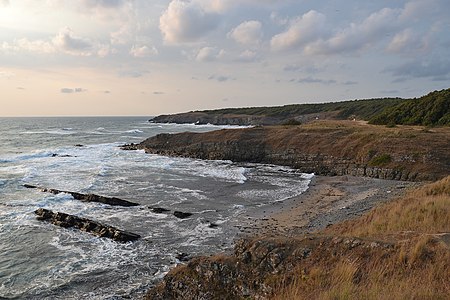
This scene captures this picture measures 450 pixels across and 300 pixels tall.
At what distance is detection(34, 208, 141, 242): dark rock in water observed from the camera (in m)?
20.3

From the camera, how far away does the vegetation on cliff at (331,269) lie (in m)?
7.81

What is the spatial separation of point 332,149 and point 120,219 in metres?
31.5

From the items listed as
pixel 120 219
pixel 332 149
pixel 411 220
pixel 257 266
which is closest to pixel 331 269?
pixel 257 266

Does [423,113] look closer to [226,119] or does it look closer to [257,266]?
[257,266]

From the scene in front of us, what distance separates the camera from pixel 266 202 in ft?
94.4

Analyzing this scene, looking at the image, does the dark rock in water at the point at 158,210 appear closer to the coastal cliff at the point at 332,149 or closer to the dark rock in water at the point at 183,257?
the dark rock in water at the point at 183,257

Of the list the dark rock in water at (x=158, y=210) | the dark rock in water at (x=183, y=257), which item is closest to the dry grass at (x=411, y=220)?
the dark rock in water at (x=183, y=257)

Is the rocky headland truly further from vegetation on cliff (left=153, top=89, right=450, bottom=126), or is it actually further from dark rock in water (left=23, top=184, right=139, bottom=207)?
dark rock in water (left=23, top=184, right=139, bottom=207)

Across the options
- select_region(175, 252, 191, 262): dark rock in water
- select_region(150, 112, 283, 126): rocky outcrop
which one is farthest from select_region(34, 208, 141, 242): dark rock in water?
select_region(150, 112, 283, 126): rocky outcrop

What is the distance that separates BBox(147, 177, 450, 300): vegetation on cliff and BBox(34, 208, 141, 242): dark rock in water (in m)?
8.53

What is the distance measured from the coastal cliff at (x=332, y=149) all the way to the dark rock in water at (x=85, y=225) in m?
27.8

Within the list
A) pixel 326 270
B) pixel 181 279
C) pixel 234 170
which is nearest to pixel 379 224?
pixel 326 270

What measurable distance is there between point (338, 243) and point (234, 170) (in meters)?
34.8

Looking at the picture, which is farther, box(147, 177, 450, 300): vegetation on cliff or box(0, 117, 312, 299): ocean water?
box(0, 117, 312, 299): ocean water
